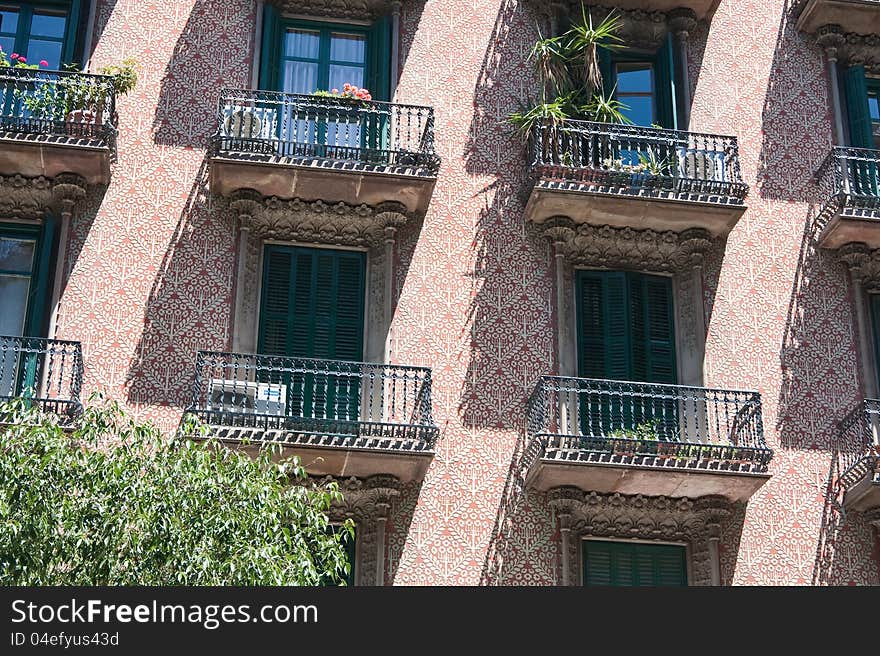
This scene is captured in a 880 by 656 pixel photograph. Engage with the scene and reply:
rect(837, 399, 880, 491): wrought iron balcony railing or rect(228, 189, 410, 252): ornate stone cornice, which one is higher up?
rect(228, 189, 410, 252): ornate stone cornice

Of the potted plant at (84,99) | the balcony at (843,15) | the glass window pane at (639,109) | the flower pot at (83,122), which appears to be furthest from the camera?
the balcony at (843,15)

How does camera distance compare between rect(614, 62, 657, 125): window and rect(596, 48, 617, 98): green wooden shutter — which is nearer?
rect(596, 48, 617, 98): green wooden shutter

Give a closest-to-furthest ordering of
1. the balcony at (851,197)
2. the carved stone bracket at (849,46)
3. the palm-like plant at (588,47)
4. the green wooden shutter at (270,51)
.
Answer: the balcony at (851,197) < the green wooden shutter at (270,51) < the palm-like plant at (588,47) < the carved stone bracket at (849,46)

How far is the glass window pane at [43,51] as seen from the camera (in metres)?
18.4

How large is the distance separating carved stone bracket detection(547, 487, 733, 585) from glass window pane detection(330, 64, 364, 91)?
593 cm

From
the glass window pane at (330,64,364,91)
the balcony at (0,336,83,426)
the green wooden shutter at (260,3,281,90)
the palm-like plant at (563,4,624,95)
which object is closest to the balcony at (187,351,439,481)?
the balcony at (0,336,83,426)

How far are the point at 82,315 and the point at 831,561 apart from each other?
28.5 ft

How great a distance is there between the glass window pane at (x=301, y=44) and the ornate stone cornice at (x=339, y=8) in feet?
0.86

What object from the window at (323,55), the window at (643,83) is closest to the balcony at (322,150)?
the window at (323,55)

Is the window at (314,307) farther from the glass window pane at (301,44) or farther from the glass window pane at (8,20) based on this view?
the glass window pane at (8,20)

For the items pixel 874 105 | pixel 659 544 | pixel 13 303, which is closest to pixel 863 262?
pixel 874 105

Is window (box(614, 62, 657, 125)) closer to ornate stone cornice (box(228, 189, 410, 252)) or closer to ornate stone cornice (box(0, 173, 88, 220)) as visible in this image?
ornate stone cornice (box(228, 189, 410, 252))

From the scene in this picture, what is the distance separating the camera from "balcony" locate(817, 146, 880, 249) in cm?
1794

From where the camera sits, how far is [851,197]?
59.1 feet
